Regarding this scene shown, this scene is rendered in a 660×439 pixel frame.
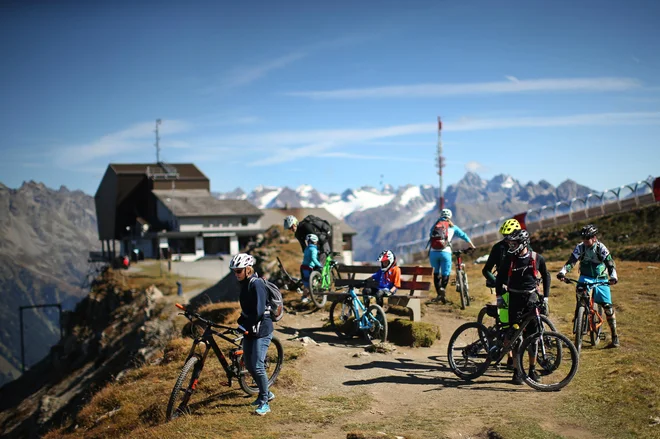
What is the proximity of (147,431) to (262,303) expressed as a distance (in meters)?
3.14

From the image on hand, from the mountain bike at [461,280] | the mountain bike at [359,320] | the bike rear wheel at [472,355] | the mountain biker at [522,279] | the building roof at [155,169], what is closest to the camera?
the mountain biker at [522,279]

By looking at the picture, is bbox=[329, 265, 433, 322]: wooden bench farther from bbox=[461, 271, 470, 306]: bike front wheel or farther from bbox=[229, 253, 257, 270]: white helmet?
bbox=[229, 253, 257, 270]: white helmet

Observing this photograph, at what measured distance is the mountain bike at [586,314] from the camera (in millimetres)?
13492

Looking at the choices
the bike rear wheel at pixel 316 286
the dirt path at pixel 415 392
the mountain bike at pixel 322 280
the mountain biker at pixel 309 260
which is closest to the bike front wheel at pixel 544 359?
the dirt path at pixel 415 392

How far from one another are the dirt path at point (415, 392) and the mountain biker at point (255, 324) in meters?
1.11

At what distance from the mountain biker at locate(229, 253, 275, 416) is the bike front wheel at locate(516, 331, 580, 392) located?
4.56 meters

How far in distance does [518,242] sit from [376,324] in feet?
18.3

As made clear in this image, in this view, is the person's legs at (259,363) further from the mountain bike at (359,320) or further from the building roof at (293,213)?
the building roof at (293,213)

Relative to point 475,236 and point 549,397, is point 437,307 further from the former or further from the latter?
point 475,236

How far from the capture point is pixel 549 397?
11.2 m

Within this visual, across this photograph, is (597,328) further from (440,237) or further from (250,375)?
(250,375)

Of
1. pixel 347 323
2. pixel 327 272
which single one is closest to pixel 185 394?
pixel 347 323

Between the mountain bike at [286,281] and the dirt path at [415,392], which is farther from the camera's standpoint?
the mountain bike at [286,281]

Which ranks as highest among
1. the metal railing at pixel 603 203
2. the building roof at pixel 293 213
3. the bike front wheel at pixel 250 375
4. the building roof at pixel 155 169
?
the building roof at pixel 155 169
